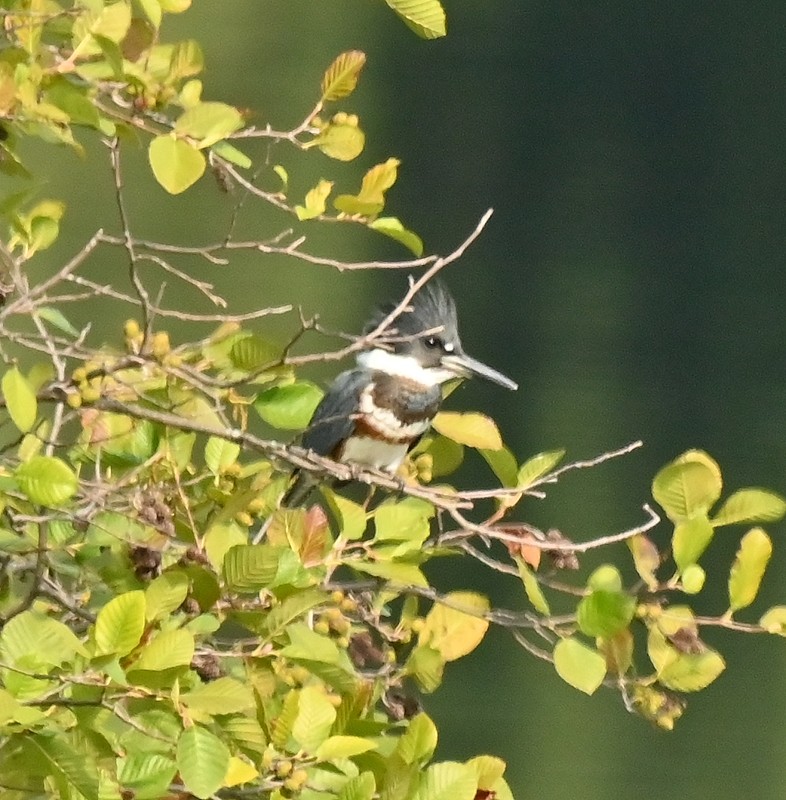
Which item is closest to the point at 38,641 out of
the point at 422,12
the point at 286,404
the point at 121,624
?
the point at 121,624

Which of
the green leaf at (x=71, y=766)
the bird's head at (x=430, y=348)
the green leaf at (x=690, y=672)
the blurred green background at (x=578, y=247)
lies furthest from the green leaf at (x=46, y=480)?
the blurred green background at (x=578, y=247)

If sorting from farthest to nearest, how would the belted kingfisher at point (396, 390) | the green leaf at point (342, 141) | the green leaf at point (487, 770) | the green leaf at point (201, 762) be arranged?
1. the belted kingfisher at point (396, 390)
2. the green leaf at point (342, 141)
3. the green leaf at point (487, 770)
4. the green leaf at point (201, 762)

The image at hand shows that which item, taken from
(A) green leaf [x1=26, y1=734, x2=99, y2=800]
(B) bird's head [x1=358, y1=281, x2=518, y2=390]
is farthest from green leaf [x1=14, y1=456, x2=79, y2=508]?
(B) bird's head [x1=358, y1=281, x2=518, y2=390]

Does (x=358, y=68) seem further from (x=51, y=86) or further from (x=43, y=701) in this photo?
(x=43, y=701)

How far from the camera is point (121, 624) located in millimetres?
833

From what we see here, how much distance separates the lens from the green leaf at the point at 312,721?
0.88 m

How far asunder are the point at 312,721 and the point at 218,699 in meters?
0.07

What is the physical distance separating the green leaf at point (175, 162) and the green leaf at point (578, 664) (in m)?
0.39

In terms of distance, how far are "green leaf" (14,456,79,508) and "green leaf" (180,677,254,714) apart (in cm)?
14

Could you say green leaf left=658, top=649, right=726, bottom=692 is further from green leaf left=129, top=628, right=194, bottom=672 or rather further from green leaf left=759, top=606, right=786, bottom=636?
green leaf left=129, top=628, right=194, bottom=672

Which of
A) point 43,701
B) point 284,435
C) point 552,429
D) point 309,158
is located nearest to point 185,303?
point 309,158

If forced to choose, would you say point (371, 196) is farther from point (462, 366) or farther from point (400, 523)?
point (462, 366)

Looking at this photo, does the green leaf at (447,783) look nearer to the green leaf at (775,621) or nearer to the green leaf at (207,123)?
the green leaf at (775,621)

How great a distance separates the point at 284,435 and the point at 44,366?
183 centimetres
